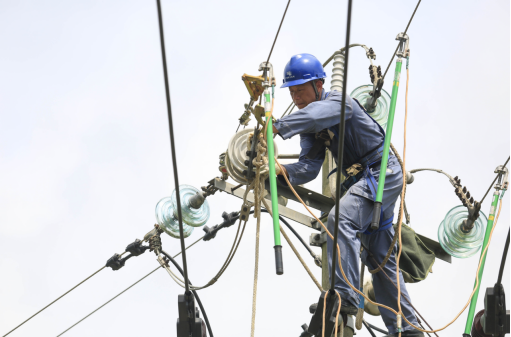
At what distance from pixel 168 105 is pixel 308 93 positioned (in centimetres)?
211

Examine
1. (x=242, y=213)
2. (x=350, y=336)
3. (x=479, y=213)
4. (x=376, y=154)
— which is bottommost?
(x=350, y=336)

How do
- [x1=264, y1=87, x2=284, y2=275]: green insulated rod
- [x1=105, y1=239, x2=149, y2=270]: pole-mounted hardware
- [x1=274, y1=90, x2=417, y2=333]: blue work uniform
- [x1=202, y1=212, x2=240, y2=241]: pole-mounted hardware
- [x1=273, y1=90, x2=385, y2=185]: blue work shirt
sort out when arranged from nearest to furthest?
[x1=264, y1=87, x2=284, y2=275]: green insulated rod → [x1=274, y1=90, x2=417, y2=333]: blue work uniform → [x1=273, y1=90, x2=385, y2=185]: blue work shirt → [x1=202, y1=212, x2=240, y2=241]: pole-mounted hardware → [x1=105, y1=239, x2=149, y2=270]: pole-mounted hardware

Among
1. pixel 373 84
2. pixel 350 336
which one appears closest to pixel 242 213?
pixel 350 336

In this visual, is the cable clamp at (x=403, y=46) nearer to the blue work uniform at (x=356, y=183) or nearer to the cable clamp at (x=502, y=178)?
the blue work uniform at (x=356, y=183)

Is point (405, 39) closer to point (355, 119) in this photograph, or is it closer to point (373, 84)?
point (355, 119)

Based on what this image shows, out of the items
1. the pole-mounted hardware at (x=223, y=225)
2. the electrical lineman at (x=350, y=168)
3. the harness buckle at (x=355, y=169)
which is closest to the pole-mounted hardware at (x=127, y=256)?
the pole-mounted hardware at (x=223, y=225)

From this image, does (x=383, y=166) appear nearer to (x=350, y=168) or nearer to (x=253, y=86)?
(x=350, y=168)

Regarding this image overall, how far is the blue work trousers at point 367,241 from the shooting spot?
17.8 ft

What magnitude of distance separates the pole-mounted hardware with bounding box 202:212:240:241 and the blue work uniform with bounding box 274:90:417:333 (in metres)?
1.93

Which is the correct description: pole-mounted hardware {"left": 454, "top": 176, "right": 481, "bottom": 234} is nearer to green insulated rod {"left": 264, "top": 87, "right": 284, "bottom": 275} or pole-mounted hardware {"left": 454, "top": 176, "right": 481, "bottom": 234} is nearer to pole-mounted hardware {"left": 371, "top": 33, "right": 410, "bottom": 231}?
pole-mounted hardware {"left": 371, "top": 33, "right": 410, "bottom": 231}

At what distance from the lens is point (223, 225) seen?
26.8ft

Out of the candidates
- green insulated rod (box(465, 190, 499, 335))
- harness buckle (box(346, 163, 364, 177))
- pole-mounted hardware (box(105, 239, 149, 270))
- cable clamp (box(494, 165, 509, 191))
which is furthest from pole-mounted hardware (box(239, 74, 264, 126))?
pole-mounted hardware (box(105, 239, 149, 270))

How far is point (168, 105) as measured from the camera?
4.34 m

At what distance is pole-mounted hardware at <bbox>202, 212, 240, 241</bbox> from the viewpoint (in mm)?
8141
